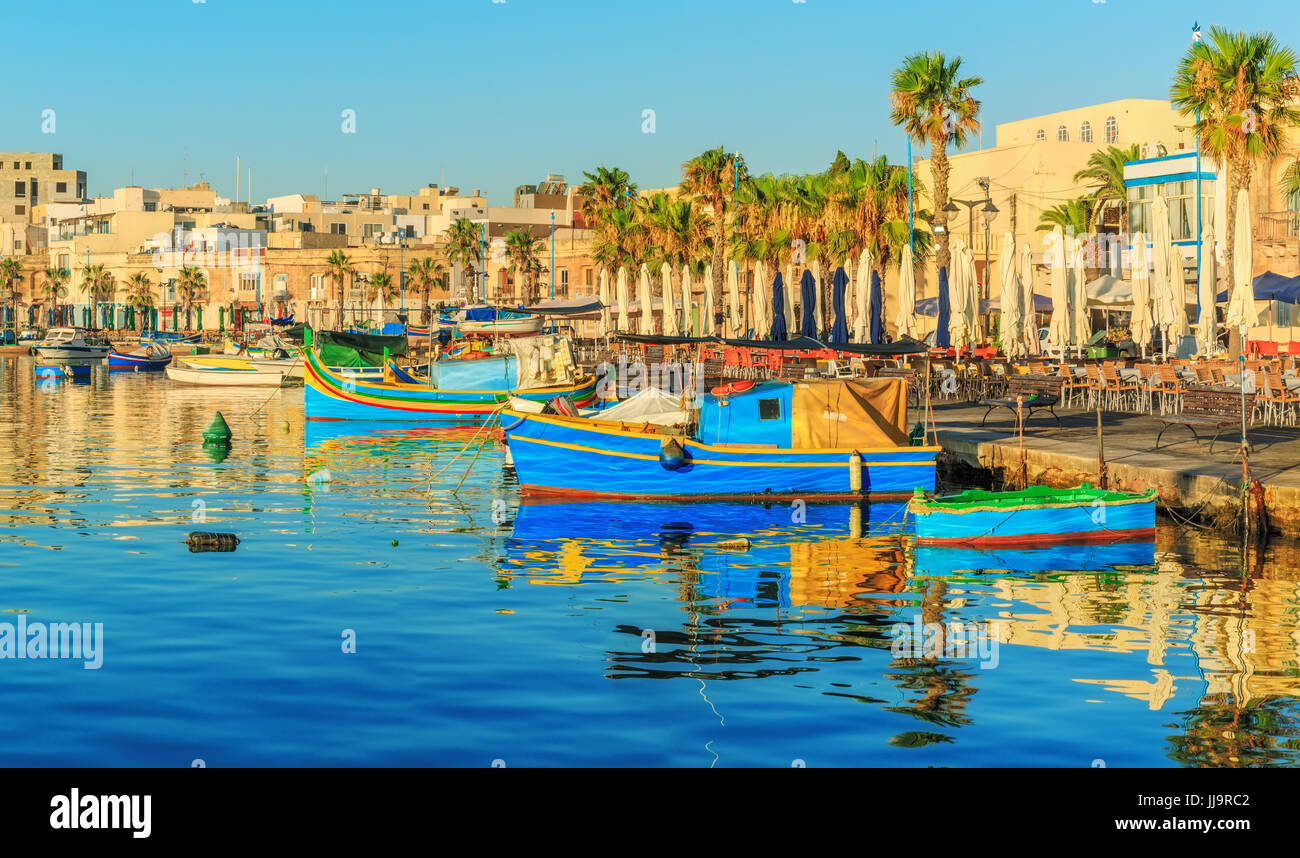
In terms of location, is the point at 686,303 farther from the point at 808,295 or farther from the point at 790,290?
the point at 808,295

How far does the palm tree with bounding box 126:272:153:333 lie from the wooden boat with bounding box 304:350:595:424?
90433mm

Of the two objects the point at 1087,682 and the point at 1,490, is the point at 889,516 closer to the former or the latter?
the point at 1087,682

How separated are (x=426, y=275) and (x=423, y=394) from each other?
7316cm

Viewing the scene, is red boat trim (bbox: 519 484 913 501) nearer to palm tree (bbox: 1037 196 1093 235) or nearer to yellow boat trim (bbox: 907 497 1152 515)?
yellow boat trim (bbox: 907 497 1152 515)

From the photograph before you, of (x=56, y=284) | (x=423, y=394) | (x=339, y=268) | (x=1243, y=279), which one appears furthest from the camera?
(x=56, y=284)

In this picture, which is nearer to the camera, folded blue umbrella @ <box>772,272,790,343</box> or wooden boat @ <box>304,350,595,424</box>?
wooden boat @ <box>304,350,595,424</box>

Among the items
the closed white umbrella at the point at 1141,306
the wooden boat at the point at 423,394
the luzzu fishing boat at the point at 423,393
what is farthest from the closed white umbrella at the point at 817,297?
the closed white umbrella at the point at 1141,306

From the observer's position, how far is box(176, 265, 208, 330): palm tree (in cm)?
12644

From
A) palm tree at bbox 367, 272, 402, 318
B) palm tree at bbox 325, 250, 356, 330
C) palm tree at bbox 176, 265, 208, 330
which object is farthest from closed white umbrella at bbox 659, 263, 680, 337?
palm tree at bbox 176, 265, 208, 330

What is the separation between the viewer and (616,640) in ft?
50.9

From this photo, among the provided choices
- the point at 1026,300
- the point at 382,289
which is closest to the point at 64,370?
the point at 382,289
